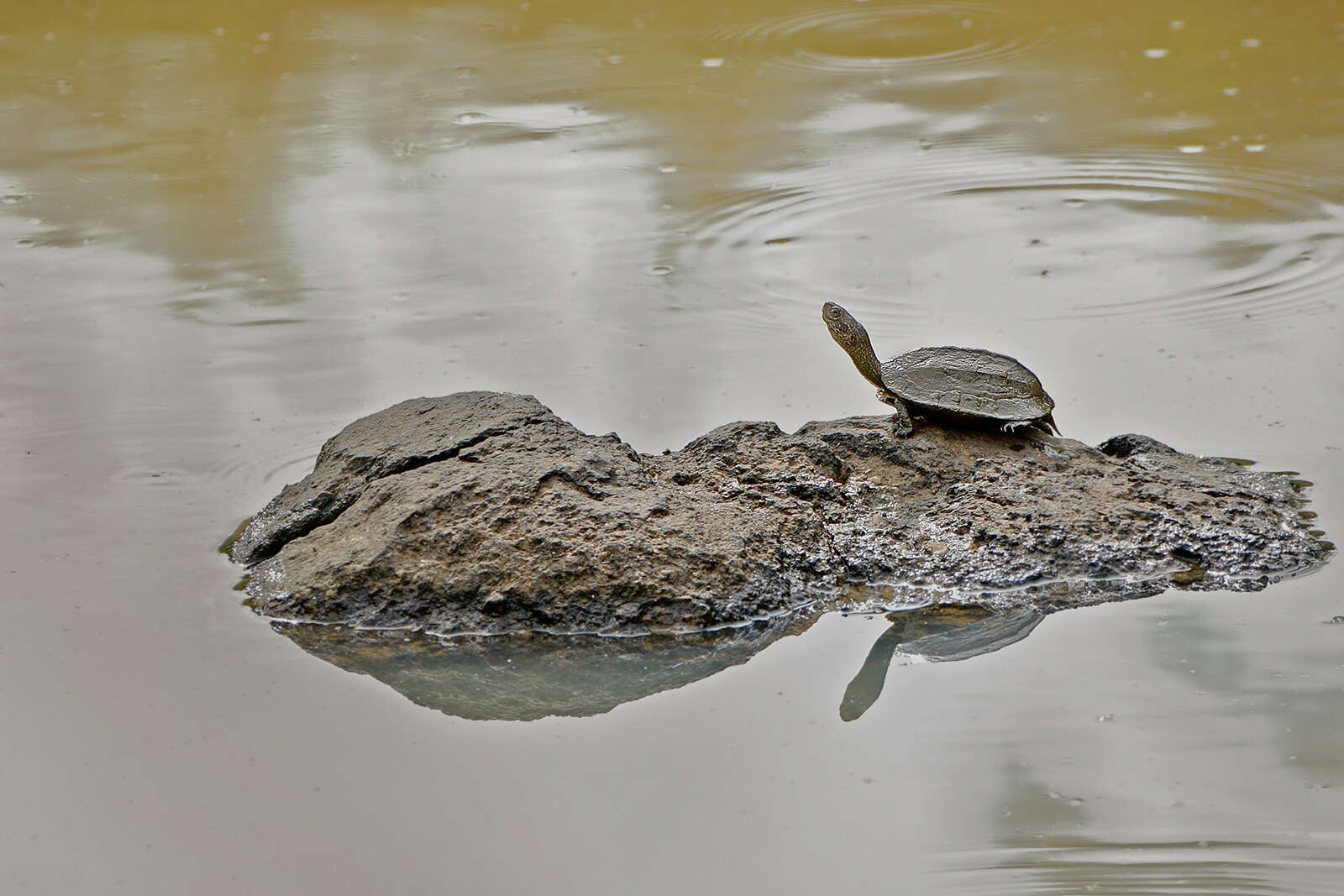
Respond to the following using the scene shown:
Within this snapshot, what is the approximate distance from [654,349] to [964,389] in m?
1.29

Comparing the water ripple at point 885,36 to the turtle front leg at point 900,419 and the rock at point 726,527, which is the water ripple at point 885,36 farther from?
the rock at point 726,527

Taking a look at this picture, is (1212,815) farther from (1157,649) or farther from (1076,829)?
(1157,649)

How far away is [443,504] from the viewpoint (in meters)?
2.75

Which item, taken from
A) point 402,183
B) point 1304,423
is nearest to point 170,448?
point 402,183

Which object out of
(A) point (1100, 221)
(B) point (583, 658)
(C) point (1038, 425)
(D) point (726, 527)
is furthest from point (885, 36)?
(B) point (583, 658)

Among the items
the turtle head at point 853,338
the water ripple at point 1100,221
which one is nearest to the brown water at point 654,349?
the water ripple at point 1100,221

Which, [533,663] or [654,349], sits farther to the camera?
[654,349]

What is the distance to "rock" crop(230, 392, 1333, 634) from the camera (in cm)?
266

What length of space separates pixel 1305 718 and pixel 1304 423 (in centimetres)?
138

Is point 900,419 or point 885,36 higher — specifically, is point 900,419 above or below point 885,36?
below

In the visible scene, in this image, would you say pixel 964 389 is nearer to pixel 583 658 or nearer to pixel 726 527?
pixel 726 527

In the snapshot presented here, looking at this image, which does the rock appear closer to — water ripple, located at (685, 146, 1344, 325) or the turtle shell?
the turtle shell

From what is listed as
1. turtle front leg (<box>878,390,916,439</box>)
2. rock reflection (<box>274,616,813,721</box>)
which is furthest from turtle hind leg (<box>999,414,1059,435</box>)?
rock reflection (<box>274,616,813,721</box>)

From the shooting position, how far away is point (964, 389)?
307cm
